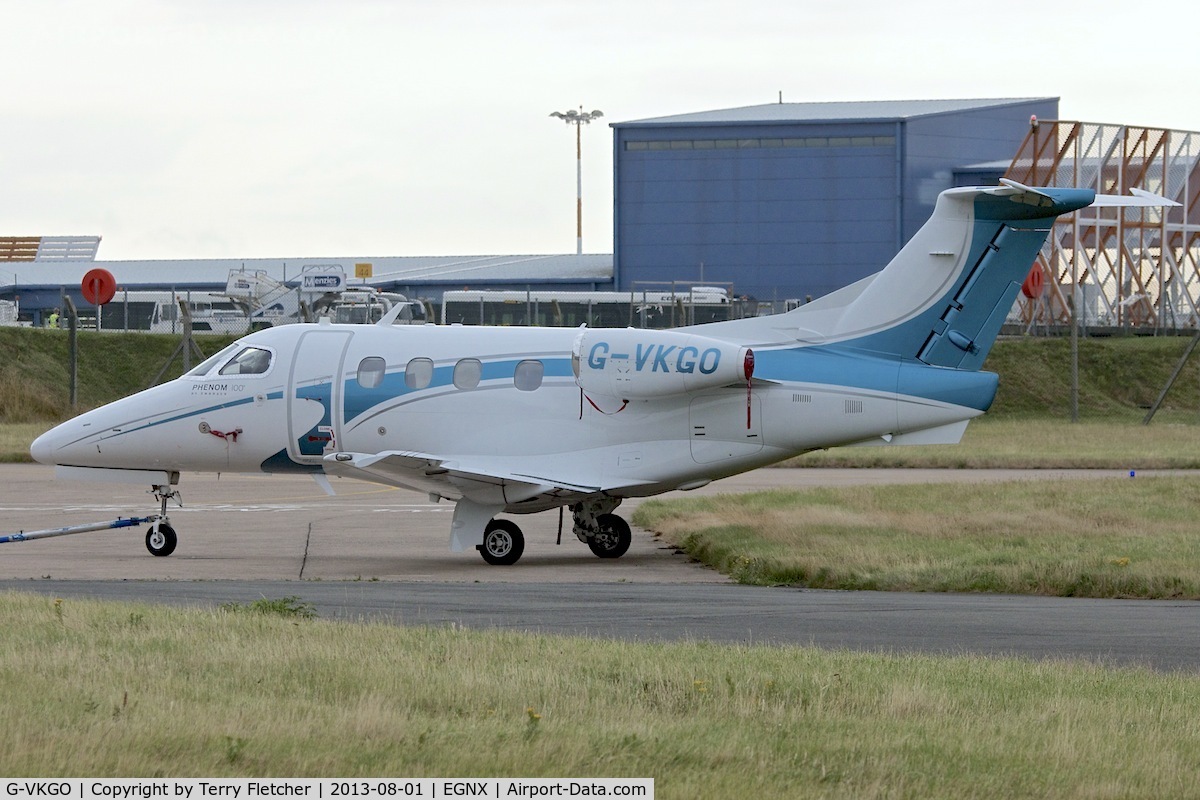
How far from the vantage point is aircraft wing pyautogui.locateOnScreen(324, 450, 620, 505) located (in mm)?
19531

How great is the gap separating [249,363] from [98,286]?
28.8 meters

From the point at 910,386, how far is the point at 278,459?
826 centimetres

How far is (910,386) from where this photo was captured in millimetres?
19469

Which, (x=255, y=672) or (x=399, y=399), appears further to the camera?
(x=399, y=399)

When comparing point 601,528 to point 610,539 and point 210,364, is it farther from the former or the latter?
point 210,364

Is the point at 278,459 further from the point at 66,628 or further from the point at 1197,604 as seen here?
the point at 1197,604

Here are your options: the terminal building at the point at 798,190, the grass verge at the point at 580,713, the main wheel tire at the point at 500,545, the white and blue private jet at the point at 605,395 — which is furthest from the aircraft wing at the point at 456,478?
the terminal building at the point at 798,190

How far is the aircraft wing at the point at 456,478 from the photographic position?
19531mm

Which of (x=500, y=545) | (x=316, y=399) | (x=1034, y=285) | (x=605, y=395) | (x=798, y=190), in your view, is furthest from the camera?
(x=798, y=190)

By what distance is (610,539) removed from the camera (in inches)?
824

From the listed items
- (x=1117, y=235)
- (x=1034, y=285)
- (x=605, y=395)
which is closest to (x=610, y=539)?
(x=605, y=395)

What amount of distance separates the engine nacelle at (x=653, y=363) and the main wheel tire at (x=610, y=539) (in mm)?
1918

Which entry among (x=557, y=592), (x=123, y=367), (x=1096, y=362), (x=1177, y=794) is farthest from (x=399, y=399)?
(x=1096, y=362)

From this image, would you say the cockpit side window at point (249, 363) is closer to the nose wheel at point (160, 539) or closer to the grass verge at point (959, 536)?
the nose wheel at point (160, 539)
